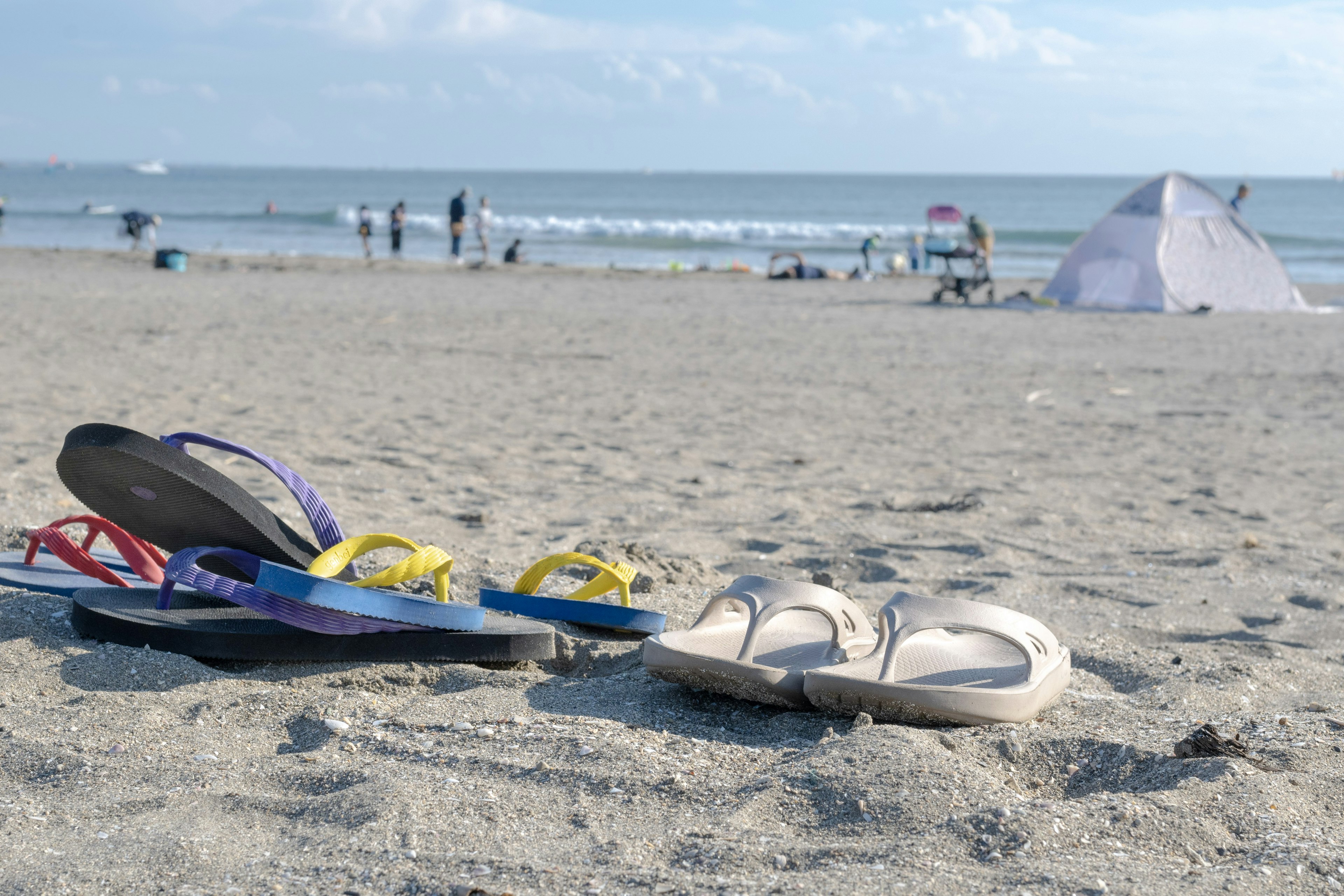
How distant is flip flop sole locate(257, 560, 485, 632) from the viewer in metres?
2.23

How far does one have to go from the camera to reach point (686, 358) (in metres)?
9.46

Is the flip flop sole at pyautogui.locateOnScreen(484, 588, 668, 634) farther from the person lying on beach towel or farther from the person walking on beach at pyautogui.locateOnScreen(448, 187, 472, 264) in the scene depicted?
the person walking on beach at pyautogui.locateOnScreen(448, 187, 472, 264)

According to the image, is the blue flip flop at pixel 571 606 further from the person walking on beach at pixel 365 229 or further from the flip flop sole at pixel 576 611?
the person walking on beach at pixel 365 229

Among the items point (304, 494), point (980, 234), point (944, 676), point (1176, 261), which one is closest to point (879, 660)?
point (944, 676)

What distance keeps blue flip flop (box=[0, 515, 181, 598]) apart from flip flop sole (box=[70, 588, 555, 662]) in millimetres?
216

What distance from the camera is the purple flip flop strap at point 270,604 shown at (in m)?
2.31

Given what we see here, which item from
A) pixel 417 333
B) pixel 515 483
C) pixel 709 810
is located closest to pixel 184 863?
pixel 709 810

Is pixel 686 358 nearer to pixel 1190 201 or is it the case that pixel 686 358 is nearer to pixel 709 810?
pixel 709 810

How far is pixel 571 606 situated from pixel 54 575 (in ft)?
4.37

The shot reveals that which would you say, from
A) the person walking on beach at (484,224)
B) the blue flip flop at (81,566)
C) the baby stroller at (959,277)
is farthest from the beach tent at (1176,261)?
the blue flip flop at (81,566)

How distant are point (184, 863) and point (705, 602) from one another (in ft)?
5.64

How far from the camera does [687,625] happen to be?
290 cm

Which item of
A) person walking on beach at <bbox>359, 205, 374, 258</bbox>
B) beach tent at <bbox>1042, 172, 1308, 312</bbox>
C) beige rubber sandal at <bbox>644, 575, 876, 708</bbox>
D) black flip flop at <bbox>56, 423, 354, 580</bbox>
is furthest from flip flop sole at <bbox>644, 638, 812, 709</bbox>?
person walking on beach at <bbox>359, 205, 374, 258</bbox>

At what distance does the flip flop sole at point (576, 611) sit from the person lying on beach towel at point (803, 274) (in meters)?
17.2
